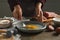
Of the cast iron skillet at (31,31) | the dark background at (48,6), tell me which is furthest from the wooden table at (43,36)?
the dark background at (48,6)

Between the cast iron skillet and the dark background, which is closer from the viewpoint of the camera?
the cast iron skillet

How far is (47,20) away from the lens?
53.2 inches

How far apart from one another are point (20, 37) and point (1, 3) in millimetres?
1863

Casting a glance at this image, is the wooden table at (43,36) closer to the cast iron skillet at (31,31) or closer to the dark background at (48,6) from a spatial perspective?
the cast iron skillet at (31,31)

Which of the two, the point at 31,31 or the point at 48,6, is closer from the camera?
the point at 31,31

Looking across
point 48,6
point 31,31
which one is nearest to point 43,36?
point 31,31

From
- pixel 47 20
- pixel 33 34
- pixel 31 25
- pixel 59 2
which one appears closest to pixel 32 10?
pixel 47 20

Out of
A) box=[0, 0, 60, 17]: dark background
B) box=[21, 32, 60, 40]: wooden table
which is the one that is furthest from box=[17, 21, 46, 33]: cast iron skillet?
box=[0, 0, 60, 17]: dark background

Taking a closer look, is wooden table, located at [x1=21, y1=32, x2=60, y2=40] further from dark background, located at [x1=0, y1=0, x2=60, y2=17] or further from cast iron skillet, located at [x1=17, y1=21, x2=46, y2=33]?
dark background, located at [x1=0, y1=0, x2=60, y2=17]

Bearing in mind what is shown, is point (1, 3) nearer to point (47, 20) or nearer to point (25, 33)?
point (47, 20)

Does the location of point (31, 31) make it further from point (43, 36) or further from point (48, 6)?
point (48, 6)

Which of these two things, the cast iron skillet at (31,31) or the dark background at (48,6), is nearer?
the cast iron skillet at (31,31)

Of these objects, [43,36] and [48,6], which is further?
[48,6]

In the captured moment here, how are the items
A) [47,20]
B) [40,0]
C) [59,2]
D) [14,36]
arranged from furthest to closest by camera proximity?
[59,2], [40,0], [47,20], [14,36]
